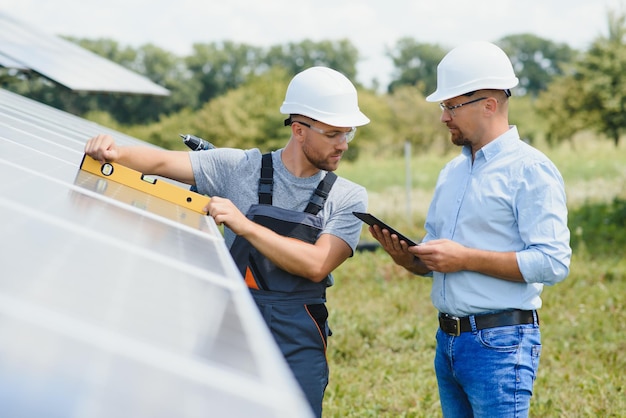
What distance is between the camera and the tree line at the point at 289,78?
17453mm

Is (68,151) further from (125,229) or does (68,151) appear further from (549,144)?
(549,144)

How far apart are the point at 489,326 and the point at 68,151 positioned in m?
1.93

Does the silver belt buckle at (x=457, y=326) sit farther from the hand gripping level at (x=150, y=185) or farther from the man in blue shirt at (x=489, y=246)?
the hand gripping level at (x=150, y=185)

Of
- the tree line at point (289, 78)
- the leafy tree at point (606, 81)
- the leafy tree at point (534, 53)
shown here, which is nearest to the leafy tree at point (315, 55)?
the tree line at point (289, 78)

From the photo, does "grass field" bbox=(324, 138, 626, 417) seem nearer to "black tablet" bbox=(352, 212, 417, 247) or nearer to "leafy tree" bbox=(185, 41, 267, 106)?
"black tablet" bbox=(352, 212, 417, 247)

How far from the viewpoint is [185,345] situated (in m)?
1.20

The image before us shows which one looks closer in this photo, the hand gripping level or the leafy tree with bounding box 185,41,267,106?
the hand gripping level

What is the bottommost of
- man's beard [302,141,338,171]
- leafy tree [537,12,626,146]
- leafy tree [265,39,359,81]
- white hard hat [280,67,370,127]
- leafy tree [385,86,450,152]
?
man's beard [302,141,338,171]

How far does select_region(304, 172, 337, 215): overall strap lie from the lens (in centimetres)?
297

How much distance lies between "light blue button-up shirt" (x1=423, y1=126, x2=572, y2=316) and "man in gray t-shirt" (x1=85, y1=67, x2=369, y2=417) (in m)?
0.39

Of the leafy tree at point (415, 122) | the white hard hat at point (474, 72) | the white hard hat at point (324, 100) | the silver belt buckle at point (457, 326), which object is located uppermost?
the leafy tree at point (415, 122)

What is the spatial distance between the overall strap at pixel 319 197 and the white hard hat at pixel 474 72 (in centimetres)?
50

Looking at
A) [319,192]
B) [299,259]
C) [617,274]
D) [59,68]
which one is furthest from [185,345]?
[617,274]

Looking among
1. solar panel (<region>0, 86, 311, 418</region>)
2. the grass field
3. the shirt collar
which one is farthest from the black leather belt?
the grass field
